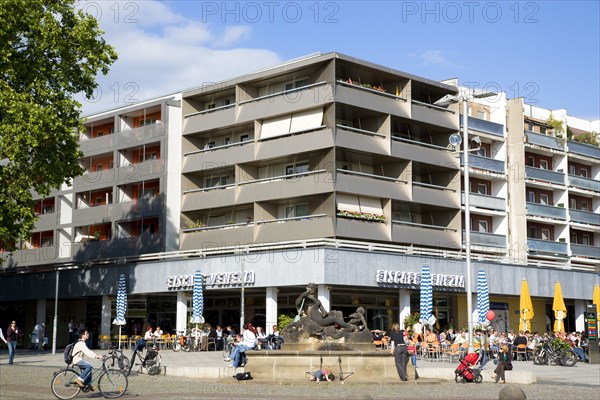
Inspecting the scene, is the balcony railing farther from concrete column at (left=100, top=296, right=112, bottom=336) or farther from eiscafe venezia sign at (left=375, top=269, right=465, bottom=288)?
concrete column at (left=100, top=296, right=112, bottom=336)

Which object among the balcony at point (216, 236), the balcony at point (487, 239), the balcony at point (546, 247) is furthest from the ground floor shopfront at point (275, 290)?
the balcony at point (487, 239)

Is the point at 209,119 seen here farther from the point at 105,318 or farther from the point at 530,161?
the point at 530,161

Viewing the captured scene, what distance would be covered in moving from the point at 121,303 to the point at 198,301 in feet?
19.0

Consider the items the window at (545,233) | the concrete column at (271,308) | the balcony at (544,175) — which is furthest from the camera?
the window at (545,233)

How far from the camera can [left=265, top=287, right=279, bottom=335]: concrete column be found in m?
45.1

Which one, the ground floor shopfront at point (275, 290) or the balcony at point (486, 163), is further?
the balcony at point (486, 163)

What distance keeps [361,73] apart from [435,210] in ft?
31.6

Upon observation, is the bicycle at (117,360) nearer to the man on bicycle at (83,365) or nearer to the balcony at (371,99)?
the man on bicycle at (83,365)

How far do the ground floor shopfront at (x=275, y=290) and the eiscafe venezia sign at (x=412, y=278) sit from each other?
0.17 feet

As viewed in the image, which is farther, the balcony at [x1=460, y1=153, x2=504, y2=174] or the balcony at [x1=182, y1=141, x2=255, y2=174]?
the balcony at [x1=460, y1=153, x2=504, y2=174]

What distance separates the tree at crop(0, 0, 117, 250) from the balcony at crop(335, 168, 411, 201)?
13.9 m

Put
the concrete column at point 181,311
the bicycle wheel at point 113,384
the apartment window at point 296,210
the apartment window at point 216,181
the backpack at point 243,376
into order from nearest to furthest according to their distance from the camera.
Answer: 1. the bicycle wheel at point 113,384
2. the backpack at point 243,376
3. the concrete column at point 181,311
4. the apartment window at point 296,210
5. the apartment window at point 216,181

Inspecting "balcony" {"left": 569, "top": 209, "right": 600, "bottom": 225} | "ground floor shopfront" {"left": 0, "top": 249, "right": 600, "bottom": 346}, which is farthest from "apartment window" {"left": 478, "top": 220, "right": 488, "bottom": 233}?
"balcony" {"left": 569, "top": 209, "right": 600, "bottom": 225}

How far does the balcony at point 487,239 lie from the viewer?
181 ft
